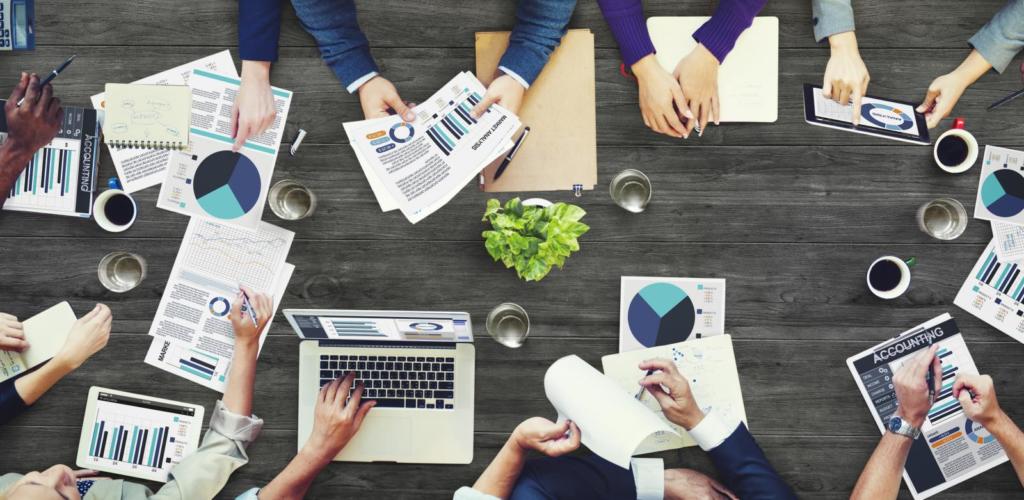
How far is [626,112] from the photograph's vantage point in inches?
75.6

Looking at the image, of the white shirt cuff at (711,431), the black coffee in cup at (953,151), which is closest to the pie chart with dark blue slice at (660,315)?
the white shirt cuff at (711,431)

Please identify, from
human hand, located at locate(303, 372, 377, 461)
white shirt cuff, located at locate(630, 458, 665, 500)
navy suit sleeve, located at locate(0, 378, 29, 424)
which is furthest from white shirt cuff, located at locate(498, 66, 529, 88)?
navy suit sleeve, located at locate(0, 378, 29, 424)

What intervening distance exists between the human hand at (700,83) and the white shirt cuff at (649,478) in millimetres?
889

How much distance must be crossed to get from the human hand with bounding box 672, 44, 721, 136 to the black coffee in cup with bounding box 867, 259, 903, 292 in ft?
1.92

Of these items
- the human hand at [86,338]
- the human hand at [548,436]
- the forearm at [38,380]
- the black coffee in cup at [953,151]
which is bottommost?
the human hand at [548,436]

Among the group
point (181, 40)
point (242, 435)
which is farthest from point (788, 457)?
point (181, 40)

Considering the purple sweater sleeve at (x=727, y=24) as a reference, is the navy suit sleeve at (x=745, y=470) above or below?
below

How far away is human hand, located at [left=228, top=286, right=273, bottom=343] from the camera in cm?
186

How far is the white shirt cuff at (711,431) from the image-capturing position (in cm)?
179

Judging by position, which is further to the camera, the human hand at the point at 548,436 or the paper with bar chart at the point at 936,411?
the paper with bar chart at the point at 936,411

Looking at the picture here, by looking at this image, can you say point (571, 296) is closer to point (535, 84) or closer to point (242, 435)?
point (535, 84)

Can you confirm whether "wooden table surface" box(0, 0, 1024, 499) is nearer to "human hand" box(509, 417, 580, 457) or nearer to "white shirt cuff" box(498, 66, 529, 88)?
"human hand" box(509, 417, 580, 457)

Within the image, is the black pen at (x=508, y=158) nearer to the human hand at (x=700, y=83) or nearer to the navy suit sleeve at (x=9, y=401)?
the human hand at (x=700, y=83)

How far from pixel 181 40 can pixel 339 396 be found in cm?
107
